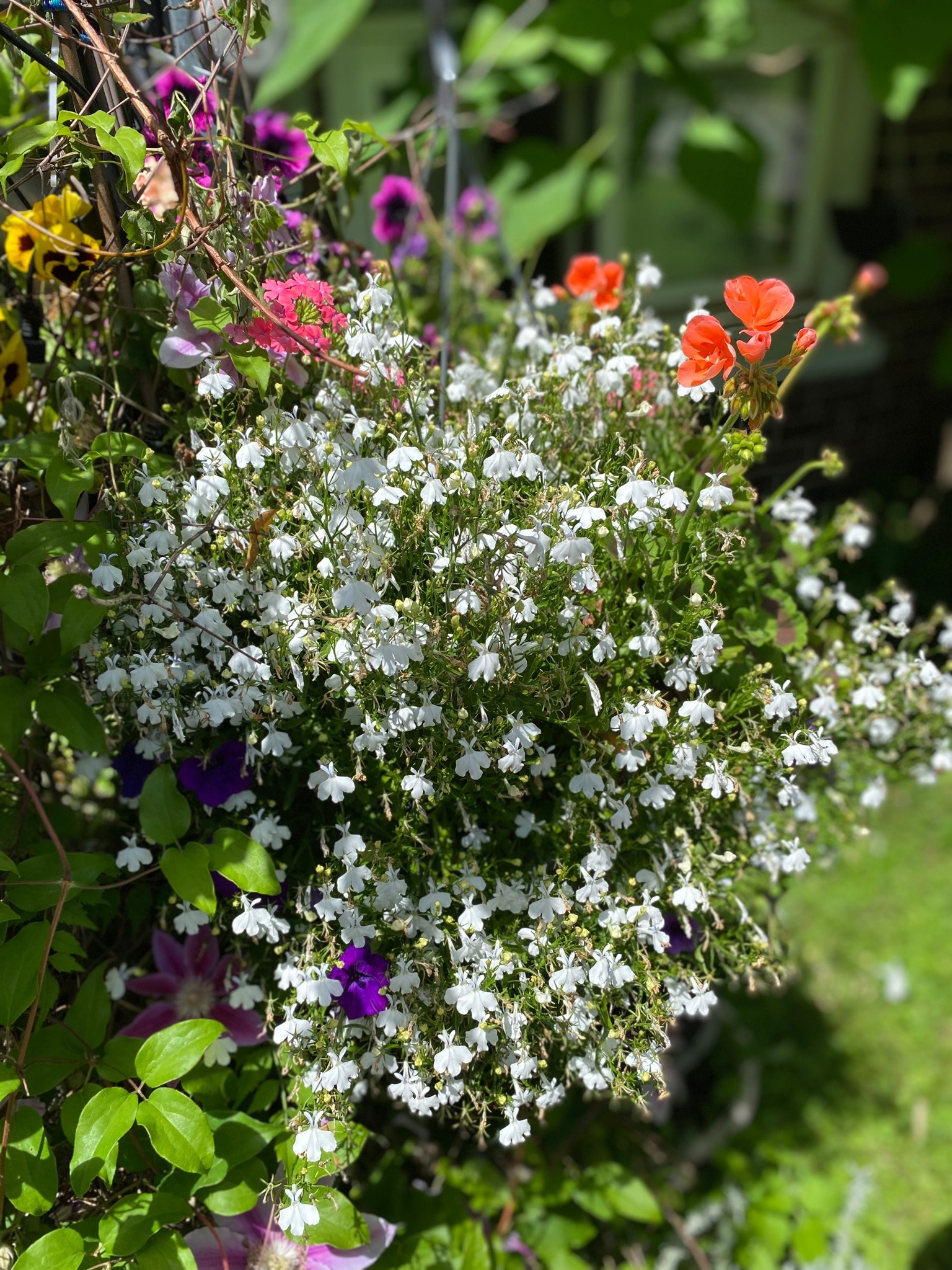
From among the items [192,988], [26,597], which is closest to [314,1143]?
[192,988]

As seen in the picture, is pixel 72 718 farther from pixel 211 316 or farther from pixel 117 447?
pixel 211 316

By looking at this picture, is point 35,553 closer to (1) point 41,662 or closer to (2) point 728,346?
(1) point 41,662

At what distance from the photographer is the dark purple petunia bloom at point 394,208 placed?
137 cm

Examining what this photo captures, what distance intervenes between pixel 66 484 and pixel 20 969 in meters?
0.41

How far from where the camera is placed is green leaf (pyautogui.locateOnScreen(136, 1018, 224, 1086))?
79 cm

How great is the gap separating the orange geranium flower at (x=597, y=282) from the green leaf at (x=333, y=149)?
1.07ft

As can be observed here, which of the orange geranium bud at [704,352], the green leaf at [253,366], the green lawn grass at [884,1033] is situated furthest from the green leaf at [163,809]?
the green lawn grass at [884,1033]

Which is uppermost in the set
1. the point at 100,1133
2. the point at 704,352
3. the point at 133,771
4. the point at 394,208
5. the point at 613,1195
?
the point at 704,352

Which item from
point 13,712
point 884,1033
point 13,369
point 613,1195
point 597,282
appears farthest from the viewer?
point 884,1033

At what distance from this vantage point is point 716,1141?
6.15 ft

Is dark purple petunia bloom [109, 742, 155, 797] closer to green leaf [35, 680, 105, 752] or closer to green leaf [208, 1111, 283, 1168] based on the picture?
green leaf [35, 680, 105, 752]

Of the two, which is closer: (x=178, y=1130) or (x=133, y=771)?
(x=178, y=1130)

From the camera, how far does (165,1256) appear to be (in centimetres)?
78

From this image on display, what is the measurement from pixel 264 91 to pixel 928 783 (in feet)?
7.66
